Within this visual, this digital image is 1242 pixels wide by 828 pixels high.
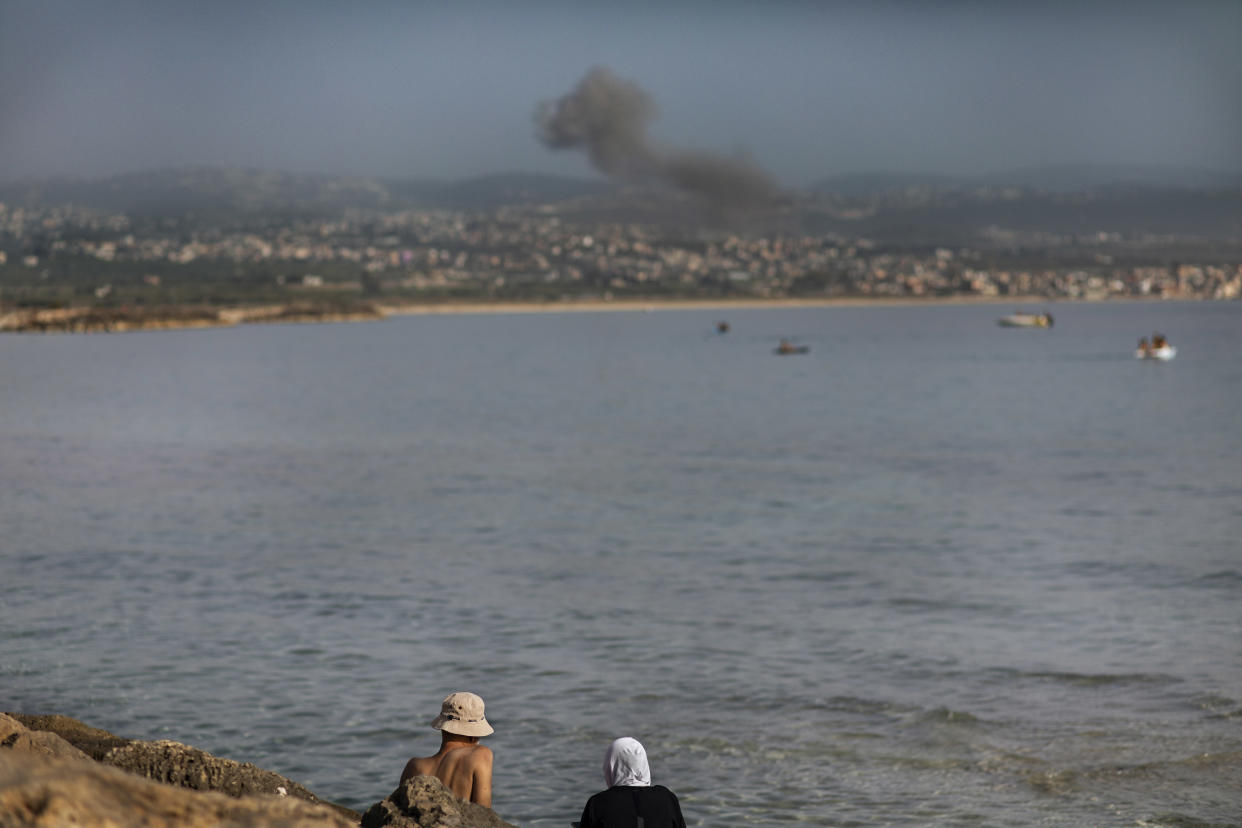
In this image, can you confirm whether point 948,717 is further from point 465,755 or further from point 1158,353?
point 1158,353

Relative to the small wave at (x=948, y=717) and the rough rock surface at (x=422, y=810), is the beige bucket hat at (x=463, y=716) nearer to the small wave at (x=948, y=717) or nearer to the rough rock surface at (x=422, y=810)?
the rough rock surface at (x=422, y=810)

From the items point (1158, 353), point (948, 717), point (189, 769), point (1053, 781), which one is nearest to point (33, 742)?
point (189, 769)

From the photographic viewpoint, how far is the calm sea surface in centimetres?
1190

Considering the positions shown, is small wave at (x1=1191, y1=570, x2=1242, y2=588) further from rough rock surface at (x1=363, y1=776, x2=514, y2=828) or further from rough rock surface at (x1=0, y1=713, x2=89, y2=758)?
rough rock surface at (x1=0, y1=713, x2=89, y2=758)

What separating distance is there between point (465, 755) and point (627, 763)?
4.73ft

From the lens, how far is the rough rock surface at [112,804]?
12.9ft

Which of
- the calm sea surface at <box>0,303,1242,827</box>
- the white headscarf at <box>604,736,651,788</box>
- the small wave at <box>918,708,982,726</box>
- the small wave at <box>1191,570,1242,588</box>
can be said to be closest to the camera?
the white headscarf at <box>604,736,651,788</box>

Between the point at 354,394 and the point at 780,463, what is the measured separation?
3842cm

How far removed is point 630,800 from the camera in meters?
6.29

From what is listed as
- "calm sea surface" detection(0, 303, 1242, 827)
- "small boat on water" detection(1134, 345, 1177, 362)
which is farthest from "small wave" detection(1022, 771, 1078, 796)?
"small boat on water" detection(1134, 345, 1177, 362)

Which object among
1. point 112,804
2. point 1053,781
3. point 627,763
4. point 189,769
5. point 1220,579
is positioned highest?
point 112,804

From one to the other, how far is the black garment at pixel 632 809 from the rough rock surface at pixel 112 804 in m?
1.88

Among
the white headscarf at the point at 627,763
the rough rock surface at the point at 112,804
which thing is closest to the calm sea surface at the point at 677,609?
the white headscarf at the point at 627,763

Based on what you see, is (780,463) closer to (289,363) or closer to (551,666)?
(551,666)
